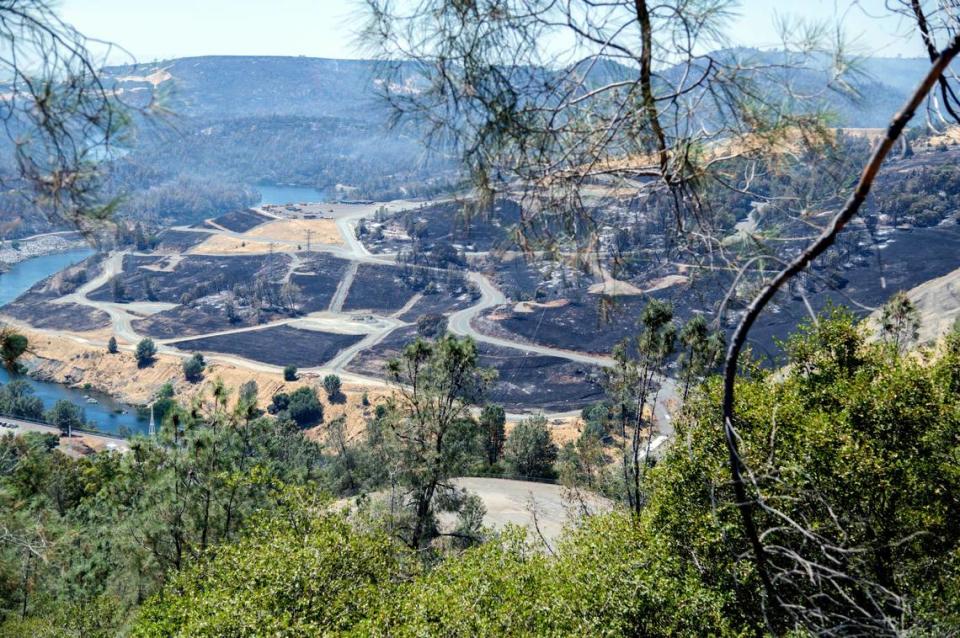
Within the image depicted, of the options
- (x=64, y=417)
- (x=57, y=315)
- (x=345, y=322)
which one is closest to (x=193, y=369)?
(x=64, y=417)

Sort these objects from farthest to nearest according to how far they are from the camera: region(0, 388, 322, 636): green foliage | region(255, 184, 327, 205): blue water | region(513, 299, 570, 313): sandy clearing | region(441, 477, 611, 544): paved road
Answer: region(255, 184, 327, 205): blue water → region(513, 299, 570, 313): sandy clearing → region(441, 477, 611, 544): paved road → region(0, 388, 322, 636): green foliage

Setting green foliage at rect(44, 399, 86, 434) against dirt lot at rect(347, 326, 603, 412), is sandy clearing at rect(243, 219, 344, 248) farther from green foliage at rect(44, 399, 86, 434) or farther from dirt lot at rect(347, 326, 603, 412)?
green foliage at rect(44, 399, 86, 434)

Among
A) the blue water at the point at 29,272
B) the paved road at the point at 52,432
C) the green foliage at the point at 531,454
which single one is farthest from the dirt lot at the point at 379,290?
the green foliage at the point at 531,454

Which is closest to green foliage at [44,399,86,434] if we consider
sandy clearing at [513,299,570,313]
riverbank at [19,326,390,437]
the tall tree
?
riverbank at [19,326,390,437]

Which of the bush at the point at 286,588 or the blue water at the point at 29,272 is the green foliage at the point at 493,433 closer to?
the bush at the point at 286,588

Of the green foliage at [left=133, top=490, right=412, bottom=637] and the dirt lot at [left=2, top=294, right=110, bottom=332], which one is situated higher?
the green foliage at [left=133, top=490, right=412, bottom=637]

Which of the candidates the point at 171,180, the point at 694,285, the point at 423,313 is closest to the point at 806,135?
the point at 694,285

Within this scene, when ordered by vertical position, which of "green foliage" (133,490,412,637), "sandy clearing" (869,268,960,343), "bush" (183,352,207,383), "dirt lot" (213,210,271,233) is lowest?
"bush" (183,352,207,383)

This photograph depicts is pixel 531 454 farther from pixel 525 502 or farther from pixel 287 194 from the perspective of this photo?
pixel 287 194
